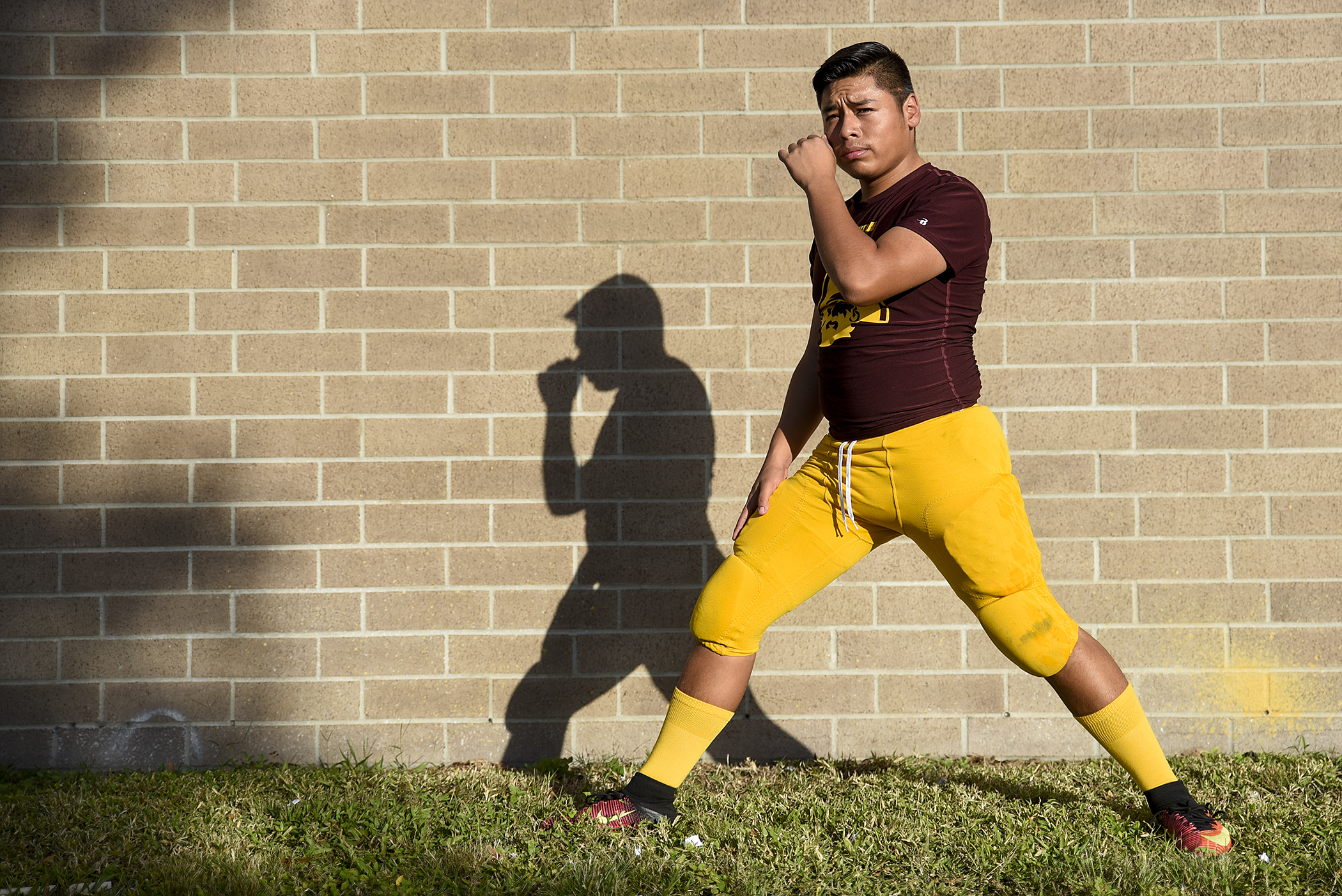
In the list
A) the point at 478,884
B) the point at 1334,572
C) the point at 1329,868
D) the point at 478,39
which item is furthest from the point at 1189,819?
the point at 478,39

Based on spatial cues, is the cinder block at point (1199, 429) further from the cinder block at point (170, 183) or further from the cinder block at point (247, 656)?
the cinder block at point (170, 183)

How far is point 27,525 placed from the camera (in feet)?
11.5

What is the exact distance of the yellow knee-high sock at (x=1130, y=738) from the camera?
2.62m

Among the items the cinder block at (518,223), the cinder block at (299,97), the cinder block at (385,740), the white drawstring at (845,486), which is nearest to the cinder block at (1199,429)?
the white drawstring at (845,486)

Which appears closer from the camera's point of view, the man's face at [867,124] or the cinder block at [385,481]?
the man's face at [867,124]

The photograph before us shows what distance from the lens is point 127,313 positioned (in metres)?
3.55

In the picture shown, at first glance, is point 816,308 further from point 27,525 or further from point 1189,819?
point 27,525

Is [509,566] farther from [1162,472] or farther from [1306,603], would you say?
[1306,603]

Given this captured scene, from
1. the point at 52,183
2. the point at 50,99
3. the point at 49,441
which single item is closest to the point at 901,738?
the point at 49,441

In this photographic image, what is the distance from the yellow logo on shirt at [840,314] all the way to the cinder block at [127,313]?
2426mm

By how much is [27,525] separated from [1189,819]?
13.2ft

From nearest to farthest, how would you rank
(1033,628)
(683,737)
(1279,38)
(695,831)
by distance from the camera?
(1033,628) → (683,737) → (695,831) → (1279,38)

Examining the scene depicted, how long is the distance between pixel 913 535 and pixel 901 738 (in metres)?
1.28

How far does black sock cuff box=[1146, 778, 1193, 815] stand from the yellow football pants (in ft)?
1.75
